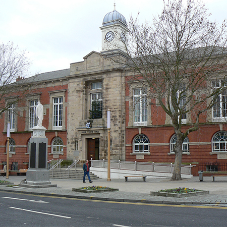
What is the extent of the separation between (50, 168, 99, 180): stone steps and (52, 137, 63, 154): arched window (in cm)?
689

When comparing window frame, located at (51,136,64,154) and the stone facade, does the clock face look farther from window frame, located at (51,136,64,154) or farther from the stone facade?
window frame, located at (51,136,64,154)

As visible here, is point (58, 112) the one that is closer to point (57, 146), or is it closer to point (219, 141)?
point (57, 146)

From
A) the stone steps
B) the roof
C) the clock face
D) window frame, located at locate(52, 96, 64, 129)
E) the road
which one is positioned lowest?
the stone steps

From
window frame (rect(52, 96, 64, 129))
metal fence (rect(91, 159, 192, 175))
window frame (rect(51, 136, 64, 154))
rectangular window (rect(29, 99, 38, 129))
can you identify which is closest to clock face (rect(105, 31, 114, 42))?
window frame (rect(52, 96, 64, 129))

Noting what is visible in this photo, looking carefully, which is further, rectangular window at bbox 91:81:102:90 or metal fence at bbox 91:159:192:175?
rectangular window at bbox 91:81:102:90

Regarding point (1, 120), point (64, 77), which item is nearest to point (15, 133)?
point (1, 120)

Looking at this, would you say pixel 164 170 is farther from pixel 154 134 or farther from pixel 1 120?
pixel 1 120

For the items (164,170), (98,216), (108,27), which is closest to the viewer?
(98,216)

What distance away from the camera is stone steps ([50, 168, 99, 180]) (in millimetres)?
29234

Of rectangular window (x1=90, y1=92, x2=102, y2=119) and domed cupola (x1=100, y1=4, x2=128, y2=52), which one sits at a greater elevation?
domed cupola (x1=100, y1=4, x2=128, y2=52)

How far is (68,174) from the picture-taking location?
29.5 m

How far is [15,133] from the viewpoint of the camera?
134 feet

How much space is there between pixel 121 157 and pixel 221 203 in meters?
21.5

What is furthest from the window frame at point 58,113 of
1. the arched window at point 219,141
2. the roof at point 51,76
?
the arched window at point 219,141
